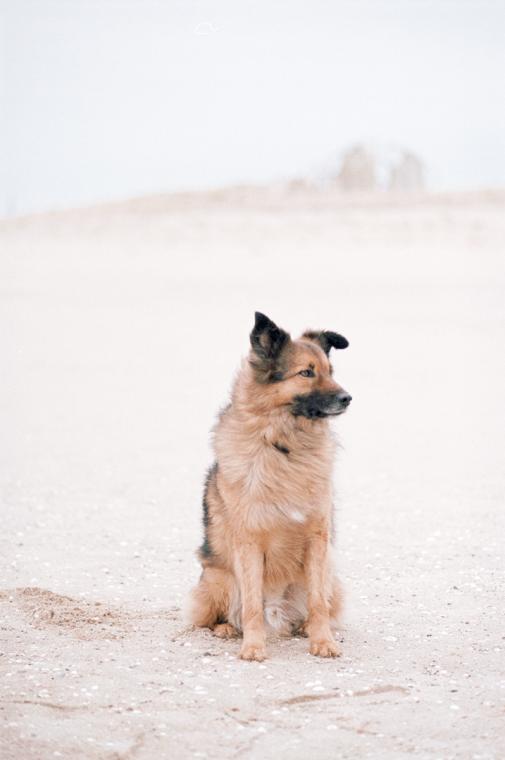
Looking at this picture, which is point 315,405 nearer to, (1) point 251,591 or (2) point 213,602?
(1) point 251,591

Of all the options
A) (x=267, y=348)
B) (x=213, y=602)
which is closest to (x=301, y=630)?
(x=213, y=602)

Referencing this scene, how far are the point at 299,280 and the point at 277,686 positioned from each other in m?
22.3

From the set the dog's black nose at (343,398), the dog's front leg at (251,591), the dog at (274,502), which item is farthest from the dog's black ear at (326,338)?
the dog's front leg at (251,591)

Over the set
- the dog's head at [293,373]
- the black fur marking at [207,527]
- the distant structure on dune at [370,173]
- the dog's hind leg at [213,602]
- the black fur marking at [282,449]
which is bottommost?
the dog's hind leg at [213,602]

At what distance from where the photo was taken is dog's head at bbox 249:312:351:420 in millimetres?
6184

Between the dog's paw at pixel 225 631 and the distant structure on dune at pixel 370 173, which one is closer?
the dog's paw at pixel 225 631

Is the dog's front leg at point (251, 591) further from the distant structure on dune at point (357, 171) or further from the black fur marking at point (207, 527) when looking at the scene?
the distant structure on dune at point (357, 171)

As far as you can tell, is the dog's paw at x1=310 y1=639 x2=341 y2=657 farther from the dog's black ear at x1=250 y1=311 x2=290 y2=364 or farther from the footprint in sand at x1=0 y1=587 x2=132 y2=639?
the dog's black ear at x1=250 y1=311 x2=290 y2=364

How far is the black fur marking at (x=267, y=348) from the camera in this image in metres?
6.16

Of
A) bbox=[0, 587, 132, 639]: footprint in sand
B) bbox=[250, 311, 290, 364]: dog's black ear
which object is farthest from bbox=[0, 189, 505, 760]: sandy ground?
bbox=[250, 311, 290, 364]: dog's black ear

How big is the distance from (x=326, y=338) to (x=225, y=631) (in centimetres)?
190

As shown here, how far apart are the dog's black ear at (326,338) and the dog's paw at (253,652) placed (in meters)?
1.81

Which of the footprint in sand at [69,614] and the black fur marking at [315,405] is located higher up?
the black fur marking at [315,405]

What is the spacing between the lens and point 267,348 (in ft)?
20.4
